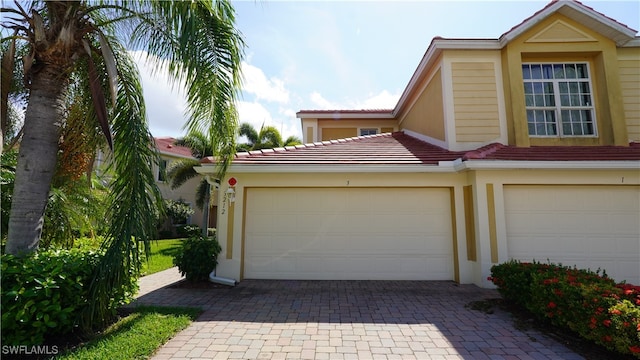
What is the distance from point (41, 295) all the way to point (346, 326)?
168 inches

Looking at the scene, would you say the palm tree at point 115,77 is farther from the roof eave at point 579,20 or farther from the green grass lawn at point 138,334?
the roof eave at point 579,20

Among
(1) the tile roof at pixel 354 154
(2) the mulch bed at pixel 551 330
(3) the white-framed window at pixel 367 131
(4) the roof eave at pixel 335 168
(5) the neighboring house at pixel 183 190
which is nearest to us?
(2) the mulch bed at pixel 551 330

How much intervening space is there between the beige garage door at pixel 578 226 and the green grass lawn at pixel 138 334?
764 cm

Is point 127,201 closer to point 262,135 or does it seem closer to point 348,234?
point 348,234

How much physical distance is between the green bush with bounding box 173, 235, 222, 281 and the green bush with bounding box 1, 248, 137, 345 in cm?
316

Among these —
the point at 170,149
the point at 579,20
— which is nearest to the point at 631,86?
the point at 579,20

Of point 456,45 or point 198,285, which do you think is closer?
point 198,285

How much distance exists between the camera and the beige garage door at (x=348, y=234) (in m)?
8.20

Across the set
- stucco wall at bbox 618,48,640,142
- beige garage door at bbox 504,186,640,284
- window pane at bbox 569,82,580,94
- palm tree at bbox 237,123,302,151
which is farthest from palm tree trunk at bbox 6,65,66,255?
palm tree at bbox 237,123,302,151

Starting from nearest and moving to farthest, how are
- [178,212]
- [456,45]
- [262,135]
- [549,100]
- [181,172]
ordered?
[456,45] → [549,100] → [181,172] → [262,135] → [178,212]

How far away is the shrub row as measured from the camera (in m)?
3.72

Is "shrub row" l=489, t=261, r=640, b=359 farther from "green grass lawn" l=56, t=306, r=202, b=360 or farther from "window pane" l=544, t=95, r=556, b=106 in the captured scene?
"window pane" l=544, t=95, r=556, b=106

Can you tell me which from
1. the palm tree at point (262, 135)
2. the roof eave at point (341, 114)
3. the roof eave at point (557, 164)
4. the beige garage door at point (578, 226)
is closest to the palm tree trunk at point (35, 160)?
the roof eave at point (557, 164)

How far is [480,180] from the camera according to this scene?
7660 millimetres
